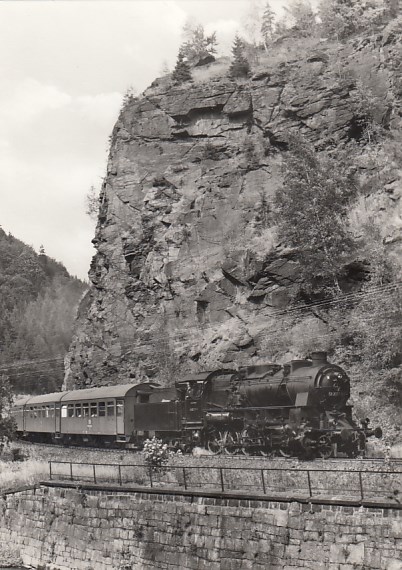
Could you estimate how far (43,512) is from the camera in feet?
69.9

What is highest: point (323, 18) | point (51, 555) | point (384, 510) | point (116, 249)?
point (323, 18)

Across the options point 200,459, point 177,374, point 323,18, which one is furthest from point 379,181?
point 323,18

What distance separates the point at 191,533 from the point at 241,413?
35.0ft

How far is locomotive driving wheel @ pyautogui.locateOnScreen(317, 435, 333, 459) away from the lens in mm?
23516

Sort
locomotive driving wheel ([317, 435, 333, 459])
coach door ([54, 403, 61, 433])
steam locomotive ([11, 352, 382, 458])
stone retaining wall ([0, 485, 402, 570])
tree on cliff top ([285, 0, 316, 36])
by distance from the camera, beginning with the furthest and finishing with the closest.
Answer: tree on cliff top ([285, 0, 316, 36]) → coach door ([54, 403, 61, 433]) → steam locomotive ([11, 352, 382, 458]) → locomotive driving wheel ([317, 435, 333, 459]) → stone retaining wall ([0, 485, 402, 570])

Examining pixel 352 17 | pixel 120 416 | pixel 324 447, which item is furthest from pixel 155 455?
pixel 352 17

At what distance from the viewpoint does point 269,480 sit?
1817 centimetres

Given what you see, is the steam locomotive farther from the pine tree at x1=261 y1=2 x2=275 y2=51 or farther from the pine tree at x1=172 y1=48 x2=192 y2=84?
the pine tree at x1=261 y1=2 x2=275 y2=51

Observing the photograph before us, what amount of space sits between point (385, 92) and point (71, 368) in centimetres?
3393

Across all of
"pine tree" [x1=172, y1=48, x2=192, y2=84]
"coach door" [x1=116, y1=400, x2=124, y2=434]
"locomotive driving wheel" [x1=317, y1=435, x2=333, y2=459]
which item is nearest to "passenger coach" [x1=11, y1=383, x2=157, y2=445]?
"coach door" [x1=116, y1=400, x2=124, y2=434]

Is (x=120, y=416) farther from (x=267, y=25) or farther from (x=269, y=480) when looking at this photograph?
(x=267, y=25)

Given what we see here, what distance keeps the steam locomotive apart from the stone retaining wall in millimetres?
7823

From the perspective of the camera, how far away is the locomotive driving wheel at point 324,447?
926 inches

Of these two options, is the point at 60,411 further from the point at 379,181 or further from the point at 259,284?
the point at 379,181
